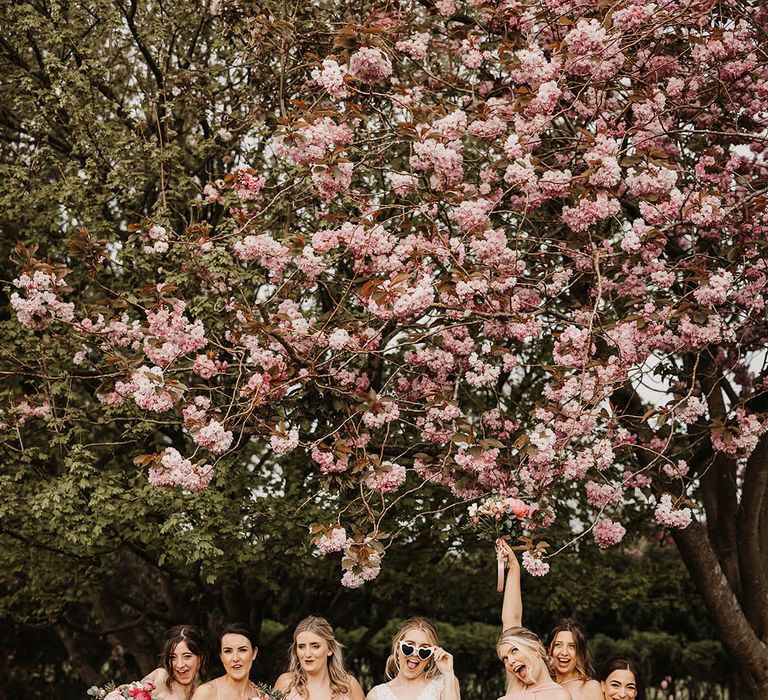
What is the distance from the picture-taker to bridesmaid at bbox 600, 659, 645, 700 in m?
5.24

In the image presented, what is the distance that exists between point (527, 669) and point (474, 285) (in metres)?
2.34

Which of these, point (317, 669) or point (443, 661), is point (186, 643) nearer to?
point (317, 669)

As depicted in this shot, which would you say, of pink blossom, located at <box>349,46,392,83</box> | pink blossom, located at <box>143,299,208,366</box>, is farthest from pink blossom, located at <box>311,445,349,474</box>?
pink blossom, located at <box>349,46,392,83</box>

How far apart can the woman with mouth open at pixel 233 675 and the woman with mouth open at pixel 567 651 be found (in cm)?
146

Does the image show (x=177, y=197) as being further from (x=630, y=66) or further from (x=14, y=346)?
(x=630, y=66)

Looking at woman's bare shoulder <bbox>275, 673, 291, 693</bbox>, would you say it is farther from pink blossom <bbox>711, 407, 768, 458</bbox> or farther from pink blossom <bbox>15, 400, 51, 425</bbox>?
pink blossom <bbox>711, 407, 768, 458</bbox>

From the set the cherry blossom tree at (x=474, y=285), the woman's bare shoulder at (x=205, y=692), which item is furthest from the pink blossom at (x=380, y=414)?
the woman's bare shoulder at (x=205, y=692)

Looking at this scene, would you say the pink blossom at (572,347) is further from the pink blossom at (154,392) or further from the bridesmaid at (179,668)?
the bridesmaid at (179,668)

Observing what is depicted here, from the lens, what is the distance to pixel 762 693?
25.8ft

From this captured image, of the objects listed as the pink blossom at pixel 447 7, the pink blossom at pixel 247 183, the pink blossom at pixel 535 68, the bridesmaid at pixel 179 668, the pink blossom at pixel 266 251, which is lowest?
the bridesmaid at pixel 179 668

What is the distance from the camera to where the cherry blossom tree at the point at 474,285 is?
622 cm

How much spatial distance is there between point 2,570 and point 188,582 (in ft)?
5.56

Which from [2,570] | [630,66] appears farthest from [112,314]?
[630,66]

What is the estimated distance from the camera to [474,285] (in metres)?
6.08
